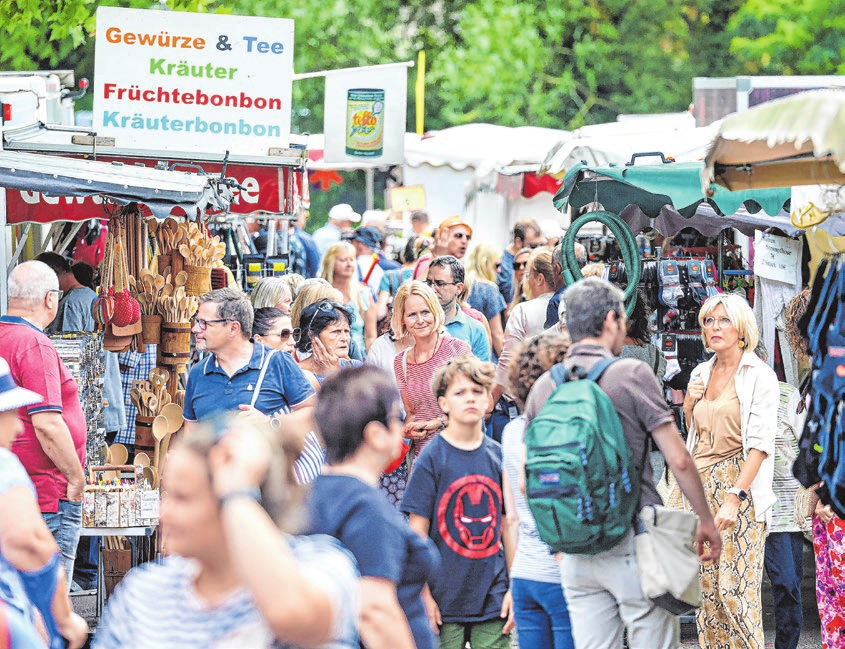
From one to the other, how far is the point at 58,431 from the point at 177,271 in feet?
6.74

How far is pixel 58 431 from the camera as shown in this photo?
604cm

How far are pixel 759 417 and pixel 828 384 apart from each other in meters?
1.54

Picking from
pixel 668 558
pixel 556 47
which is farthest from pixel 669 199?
pixel 556 47

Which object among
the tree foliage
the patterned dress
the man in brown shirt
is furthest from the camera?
the tree foliage

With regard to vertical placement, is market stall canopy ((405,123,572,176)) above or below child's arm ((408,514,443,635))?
above

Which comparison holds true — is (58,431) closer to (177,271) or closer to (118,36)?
(177,271)

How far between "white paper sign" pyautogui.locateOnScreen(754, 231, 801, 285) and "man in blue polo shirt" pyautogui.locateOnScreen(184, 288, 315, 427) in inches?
148

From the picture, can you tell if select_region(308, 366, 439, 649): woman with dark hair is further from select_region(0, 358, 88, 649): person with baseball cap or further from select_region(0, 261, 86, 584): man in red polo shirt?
select_region(0, 261, 86, 584): man in red polo shirt

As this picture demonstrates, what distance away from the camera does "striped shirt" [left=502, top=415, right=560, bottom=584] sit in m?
5.01

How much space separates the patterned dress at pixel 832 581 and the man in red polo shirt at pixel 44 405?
352 centimetres

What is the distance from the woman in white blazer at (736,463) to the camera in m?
6.24

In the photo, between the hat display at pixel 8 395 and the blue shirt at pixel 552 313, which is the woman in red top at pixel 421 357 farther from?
A: the hat display at pixel 8 395

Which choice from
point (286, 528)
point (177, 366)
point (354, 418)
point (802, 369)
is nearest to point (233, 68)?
point (177, 366)

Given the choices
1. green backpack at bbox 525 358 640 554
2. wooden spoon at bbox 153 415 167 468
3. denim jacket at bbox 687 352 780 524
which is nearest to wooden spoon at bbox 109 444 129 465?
wooden spoon at bbox 153 415 167 468
